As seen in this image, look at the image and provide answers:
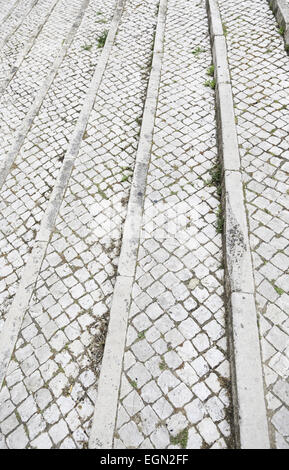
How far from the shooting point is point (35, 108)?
670 centimetres

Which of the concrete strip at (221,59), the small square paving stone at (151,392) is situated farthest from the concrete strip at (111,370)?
the concrete strip at (221,59)

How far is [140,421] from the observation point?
3076 millimetres

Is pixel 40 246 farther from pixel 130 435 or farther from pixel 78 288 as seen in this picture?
pixel 130 435

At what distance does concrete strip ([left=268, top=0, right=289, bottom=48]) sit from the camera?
20.9 feet

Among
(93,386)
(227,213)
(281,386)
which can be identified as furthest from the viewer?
(227,213)

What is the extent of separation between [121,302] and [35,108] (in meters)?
5.04

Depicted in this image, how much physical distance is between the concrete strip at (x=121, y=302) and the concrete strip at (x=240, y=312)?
3.90 ft

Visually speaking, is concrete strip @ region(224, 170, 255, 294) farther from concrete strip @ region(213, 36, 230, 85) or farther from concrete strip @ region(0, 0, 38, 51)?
concrete strip @ region(0, 0, 38, 51)

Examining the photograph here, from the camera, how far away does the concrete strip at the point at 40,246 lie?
380 cm

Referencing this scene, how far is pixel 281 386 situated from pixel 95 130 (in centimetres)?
502

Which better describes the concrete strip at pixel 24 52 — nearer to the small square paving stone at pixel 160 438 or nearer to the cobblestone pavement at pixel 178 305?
the cobblestone pavement at pixel 178 305
